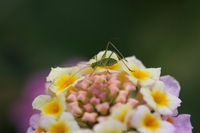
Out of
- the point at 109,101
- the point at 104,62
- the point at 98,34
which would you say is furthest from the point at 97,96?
the point at 98,34

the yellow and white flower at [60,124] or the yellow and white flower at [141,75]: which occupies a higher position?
the yellow and white flower at [141,75]

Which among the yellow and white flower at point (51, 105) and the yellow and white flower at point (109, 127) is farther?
the yellow and white flower at point (51, 105)

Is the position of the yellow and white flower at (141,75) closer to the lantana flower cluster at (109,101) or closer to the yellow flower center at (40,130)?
the lantana flower cluster at (109,101)

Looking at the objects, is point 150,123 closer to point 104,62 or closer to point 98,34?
point 104,62

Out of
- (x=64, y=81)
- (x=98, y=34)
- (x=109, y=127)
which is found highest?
(x=98, y=34)

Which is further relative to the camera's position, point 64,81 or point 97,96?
point 64,81

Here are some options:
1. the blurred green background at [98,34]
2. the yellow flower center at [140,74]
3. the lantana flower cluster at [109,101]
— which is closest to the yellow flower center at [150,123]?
the lantana flower cluster at [109,101]

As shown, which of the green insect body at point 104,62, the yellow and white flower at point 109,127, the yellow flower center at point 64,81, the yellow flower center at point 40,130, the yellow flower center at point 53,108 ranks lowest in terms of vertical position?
the yellow and white flower at point 109,127

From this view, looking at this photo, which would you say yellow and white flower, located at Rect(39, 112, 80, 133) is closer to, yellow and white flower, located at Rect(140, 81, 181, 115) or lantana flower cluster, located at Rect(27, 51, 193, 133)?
lantana flower cluster, located at Rect(27, 51, 193, 133)
